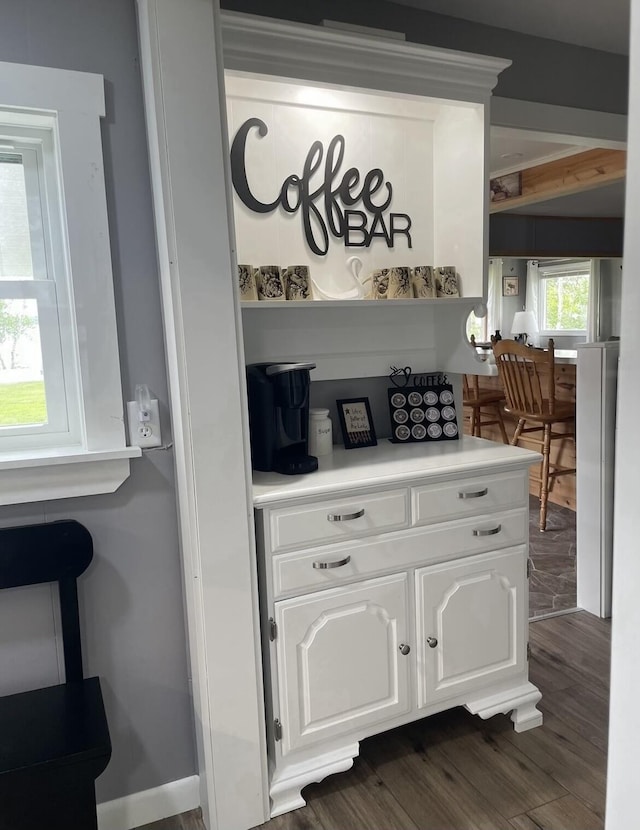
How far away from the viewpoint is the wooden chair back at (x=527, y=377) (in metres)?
4.04

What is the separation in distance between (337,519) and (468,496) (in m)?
0.46

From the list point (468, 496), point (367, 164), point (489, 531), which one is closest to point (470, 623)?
point (489, 531)

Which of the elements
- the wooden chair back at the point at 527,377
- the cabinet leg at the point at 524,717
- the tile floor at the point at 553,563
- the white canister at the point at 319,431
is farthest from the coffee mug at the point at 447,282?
the wooden chair back at the point at 527,377

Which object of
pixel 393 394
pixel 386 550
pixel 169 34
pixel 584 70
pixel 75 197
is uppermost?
pixel 584 70

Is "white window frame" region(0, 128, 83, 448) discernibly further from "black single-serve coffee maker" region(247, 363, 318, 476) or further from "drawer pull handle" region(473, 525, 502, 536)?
"drawer pull handle" region(473, 525, 502, 536)

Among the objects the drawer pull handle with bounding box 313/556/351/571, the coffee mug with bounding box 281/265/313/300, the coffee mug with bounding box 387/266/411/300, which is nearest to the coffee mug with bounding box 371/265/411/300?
the coffee mug with bounding box 387/266/411/300

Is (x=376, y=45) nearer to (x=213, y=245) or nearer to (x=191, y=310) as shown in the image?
(x=213, y=245)

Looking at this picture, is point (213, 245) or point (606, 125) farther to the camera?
point (606, 125)

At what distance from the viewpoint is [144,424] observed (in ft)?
5.71

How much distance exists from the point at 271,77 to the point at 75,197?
670 mm

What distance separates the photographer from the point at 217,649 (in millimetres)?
1681

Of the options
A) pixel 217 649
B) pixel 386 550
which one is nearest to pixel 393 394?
pixel 386 550

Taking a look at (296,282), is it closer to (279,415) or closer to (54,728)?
(279,415)

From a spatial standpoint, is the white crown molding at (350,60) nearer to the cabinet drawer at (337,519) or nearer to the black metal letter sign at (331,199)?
the black metal letter sign at (331,199)
